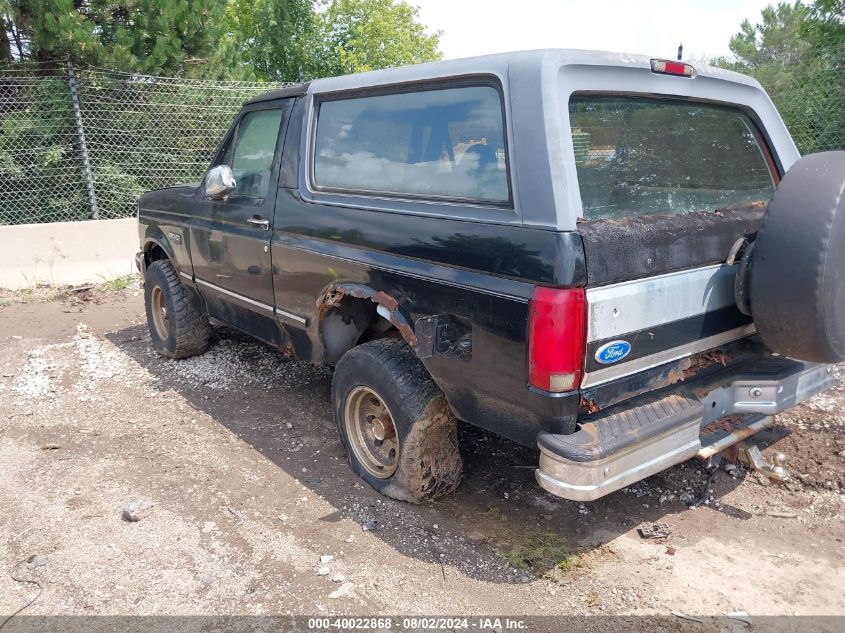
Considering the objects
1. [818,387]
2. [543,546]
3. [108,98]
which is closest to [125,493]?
[543,546]

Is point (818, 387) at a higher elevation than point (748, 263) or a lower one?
lower

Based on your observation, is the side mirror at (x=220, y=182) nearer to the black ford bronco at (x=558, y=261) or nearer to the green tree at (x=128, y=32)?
the black ford bronco at (x=558, y=261)

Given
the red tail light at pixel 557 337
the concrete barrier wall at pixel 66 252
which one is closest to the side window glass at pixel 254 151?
the red tail light at pixel 557 337

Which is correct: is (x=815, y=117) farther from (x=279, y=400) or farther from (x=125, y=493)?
(x=125, y=493)

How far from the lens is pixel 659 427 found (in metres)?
2.66

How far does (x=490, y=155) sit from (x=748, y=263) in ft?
3.90

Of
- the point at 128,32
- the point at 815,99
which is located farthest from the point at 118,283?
the point at 815,99

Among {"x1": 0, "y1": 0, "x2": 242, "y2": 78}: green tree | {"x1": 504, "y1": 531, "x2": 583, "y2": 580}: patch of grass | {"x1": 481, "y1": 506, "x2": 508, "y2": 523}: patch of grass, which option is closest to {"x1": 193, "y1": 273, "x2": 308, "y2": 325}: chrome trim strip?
{"x1": 481, "y1": 506, "x2": 508, "y2": 523}: patch of grass

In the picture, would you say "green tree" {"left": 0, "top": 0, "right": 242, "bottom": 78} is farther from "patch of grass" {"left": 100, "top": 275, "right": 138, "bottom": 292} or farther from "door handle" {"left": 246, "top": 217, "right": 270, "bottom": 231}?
"door handle" {"left": 246, "top": 217, "right": 270, "bottom": 231}

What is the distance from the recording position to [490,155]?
2793 mm

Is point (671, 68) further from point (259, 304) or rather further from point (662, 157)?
point (259, 304)

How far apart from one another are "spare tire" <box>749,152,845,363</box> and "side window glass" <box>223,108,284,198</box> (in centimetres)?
276

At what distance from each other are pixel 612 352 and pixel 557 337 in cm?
27

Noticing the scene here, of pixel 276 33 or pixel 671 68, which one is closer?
pixel 671 68
